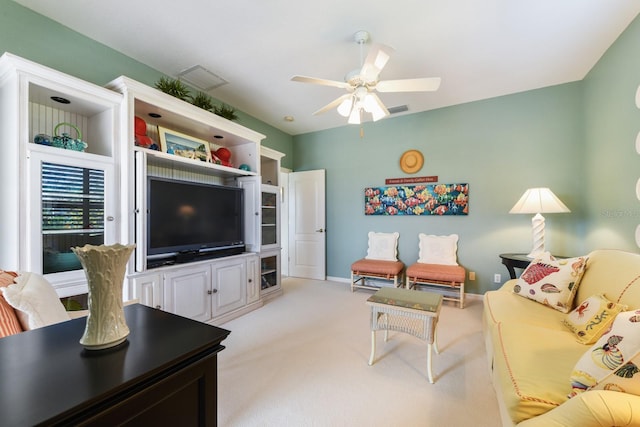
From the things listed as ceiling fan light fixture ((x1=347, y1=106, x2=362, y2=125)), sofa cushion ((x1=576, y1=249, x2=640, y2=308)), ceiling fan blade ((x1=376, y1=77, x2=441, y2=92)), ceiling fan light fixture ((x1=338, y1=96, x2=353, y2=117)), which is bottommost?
sofa cushion ((x1=576, y1=249, x2=640, y2=308))

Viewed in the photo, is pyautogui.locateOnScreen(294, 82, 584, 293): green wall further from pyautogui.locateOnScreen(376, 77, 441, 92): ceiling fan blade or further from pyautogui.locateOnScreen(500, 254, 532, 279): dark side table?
pyautogui.locateOnScreen(376, 77, 441, 92): ceiling fan blade

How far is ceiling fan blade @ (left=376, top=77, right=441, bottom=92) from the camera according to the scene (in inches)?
82.1

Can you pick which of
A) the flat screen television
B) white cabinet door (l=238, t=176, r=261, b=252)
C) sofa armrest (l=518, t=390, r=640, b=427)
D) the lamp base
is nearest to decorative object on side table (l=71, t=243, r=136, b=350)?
sofa armrest (l=518, t=390, r=640, b=427)

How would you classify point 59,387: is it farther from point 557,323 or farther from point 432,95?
point 432,95

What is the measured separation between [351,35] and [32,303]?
8.81 feet

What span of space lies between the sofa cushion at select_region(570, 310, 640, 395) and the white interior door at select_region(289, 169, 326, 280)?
3889 millimetres

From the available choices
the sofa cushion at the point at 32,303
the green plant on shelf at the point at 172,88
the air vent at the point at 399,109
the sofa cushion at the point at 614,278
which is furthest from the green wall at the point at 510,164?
the sofa cushion at the point at 32,303

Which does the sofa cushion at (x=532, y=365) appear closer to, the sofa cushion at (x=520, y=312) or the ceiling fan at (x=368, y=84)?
the sofa cushion at (x=520, y=312)

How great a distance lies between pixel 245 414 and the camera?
5.26 ft

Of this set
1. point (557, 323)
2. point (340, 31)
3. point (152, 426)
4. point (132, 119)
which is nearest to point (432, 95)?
point (340, 31)

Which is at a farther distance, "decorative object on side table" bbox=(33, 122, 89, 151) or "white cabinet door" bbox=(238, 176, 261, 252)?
"white cabinet door" bbox=(238, 176, 261, 252)

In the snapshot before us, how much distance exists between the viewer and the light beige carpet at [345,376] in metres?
1.59

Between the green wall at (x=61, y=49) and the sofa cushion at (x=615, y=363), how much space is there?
12.3 feet

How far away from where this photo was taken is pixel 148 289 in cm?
230
